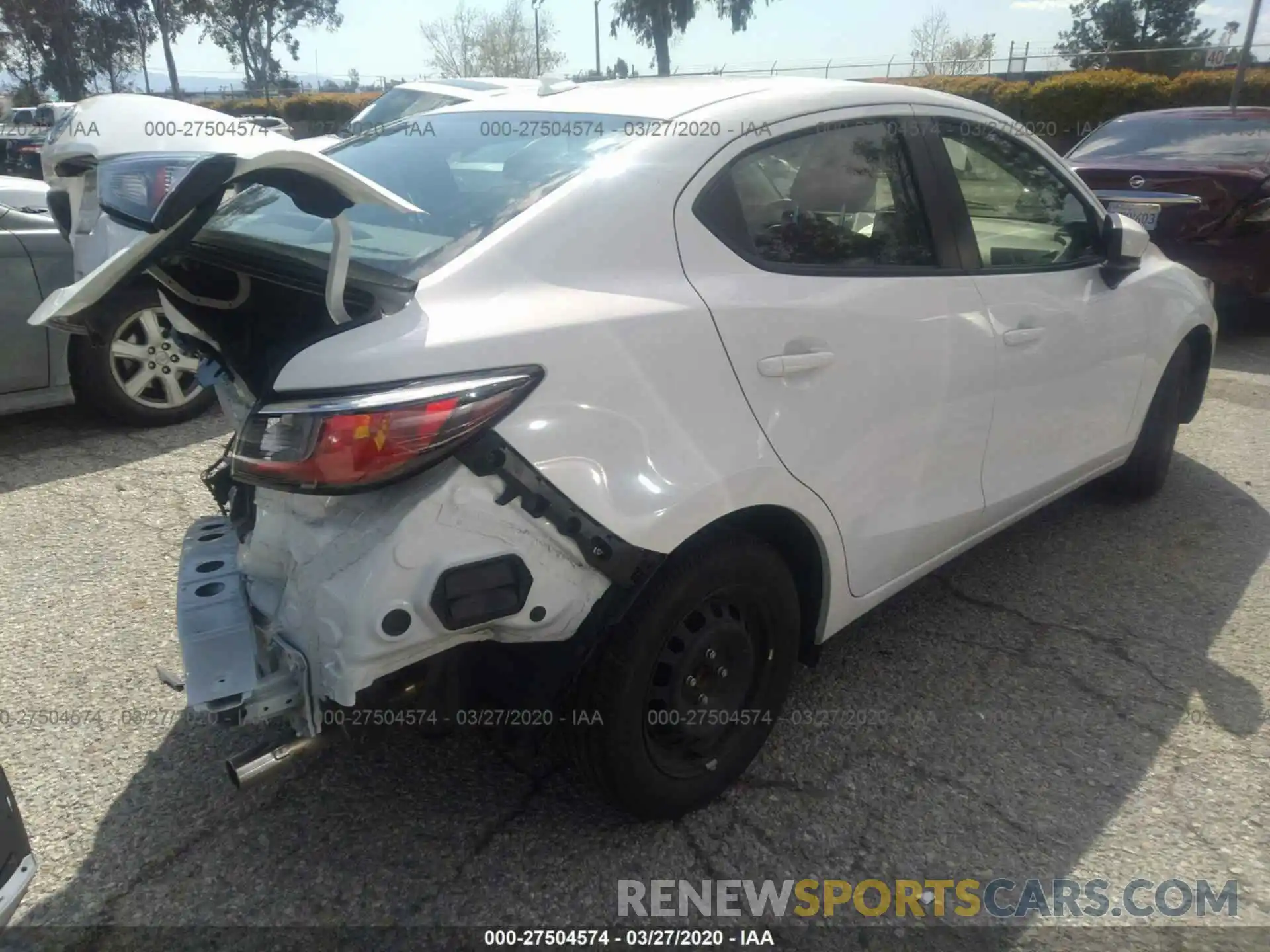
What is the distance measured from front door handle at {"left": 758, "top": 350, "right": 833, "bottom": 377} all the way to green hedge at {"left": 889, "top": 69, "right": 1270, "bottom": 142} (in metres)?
20.8

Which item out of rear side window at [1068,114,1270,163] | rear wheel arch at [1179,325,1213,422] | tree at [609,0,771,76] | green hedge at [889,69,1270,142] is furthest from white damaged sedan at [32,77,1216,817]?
tree at [609,0,771,76]

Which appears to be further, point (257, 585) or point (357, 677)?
point (257, 585)

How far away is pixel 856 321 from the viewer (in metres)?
2.30

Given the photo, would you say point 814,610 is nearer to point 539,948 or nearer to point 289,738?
point 539,948

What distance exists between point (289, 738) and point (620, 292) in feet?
3.66

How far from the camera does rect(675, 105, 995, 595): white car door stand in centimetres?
212

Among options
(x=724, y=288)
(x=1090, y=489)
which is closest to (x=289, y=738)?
(x=724, y=288)

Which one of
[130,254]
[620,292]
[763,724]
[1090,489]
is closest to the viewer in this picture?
[130,254]

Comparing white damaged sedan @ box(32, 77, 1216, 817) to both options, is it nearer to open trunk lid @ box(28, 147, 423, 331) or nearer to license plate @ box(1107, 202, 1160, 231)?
open trunk lid @ box(28, 147, 423, 331)

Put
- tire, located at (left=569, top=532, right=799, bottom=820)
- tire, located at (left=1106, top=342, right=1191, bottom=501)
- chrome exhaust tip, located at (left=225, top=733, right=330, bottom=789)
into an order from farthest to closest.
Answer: tire, located at (left=1106, top=342, right=1191, bottom=501), tire, located at (left=569, top=532, right=799, bottom=820), chrome exhaust tip, located at (left=225, top=733, right=330, bottom=789)

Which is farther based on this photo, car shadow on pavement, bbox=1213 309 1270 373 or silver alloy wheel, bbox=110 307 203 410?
car shadow on pavement, bbox=1213 309 1270 373

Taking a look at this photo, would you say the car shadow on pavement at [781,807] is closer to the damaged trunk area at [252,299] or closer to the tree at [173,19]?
the damaged trunk area at [252,299]

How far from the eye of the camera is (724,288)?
6.80 feet

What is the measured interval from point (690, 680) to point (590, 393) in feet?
2.45
